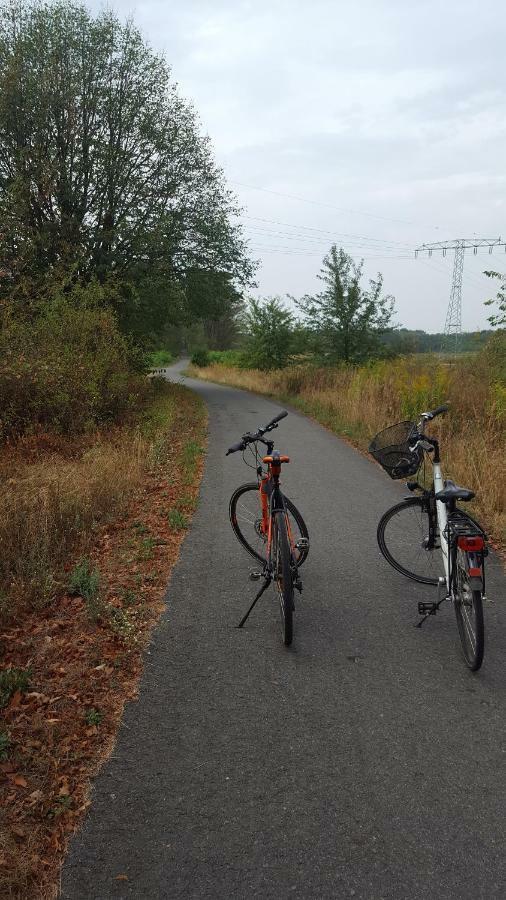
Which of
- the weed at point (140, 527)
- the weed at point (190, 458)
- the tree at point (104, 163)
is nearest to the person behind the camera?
the weed at point (140, 527)

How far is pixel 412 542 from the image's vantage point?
16.4 feet

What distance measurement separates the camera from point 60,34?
21.2 metres

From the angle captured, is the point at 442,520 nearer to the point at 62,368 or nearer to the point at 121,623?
the point at 121,623

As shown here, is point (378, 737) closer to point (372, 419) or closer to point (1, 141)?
point (372, 419)

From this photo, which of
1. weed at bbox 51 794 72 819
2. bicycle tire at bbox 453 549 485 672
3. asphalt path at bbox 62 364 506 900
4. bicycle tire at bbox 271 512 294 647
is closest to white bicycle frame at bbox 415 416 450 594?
bicycle tire at bbox 453 549 485 672

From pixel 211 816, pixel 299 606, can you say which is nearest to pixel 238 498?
pixel 299 606

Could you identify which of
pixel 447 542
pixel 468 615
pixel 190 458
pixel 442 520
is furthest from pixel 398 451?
pixel 190 458

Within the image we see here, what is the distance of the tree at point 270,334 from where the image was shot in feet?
88.7

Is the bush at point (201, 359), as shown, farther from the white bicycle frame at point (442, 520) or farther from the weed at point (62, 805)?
the weed at point (62, 805)

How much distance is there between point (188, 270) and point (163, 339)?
3937mm

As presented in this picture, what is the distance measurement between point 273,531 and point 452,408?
27.7 feet

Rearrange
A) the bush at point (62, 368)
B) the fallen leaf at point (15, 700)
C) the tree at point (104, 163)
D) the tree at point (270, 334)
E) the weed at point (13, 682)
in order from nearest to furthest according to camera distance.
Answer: the fallen leaf at point (15, 700) → the weed at point (13, 682) → the bush at point (62, 368) → the tree at point (104, 163) → the tree at point (270, 334)

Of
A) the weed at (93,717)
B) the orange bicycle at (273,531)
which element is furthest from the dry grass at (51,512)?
the orange bicycle at (273,531)

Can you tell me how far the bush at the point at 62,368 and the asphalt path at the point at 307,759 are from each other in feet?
25.2
